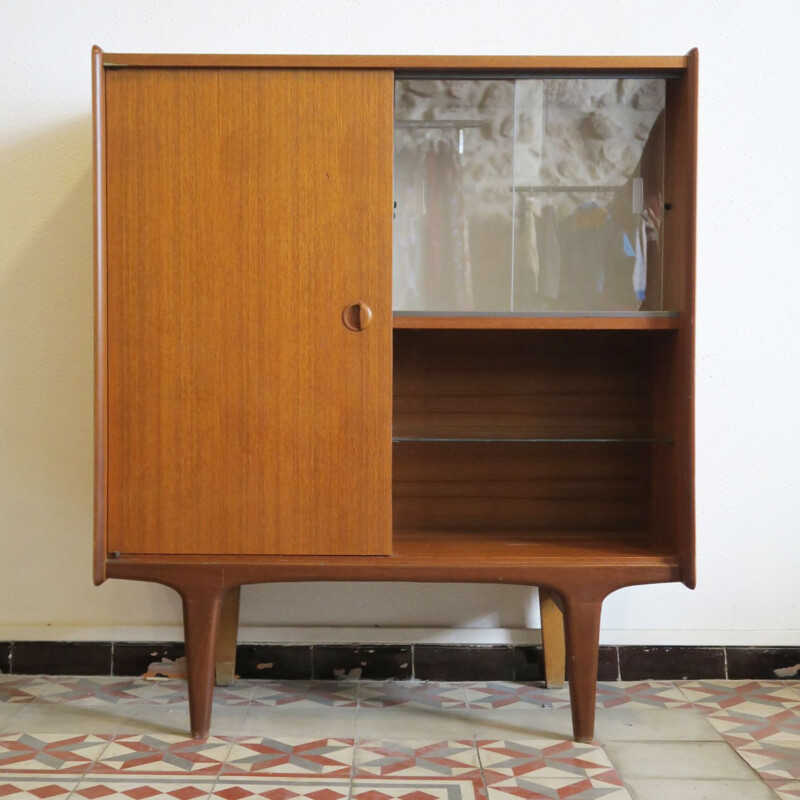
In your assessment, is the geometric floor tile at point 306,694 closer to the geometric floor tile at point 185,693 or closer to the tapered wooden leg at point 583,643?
the geometric floor tile at point 185,693

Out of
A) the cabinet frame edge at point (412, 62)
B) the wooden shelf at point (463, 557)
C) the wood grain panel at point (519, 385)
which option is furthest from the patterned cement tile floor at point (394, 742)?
the cabinet frame edge at point (412, 62)

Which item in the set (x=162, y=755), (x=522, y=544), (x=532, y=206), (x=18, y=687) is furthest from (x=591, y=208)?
(x=18, y=687)

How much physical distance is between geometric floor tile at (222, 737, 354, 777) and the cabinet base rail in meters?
0.14

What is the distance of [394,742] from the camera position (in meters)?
1.78

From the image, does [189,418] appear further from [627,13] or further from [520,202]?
[627,13]

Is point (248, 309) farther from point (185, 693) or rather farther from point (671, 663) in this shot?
point (671, 663)

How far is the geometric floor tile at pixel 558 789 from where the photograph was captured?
154cm

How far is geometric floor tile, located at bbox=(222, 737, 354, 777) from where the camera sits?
165 cm

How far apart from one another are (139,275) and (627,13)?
1.33 metres

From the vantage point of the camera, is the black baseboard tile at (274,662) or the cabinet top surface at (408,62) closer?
the cabinet top surface at (408,62)

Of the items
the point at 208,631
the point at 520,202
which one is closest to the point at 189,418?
the point at 208,631

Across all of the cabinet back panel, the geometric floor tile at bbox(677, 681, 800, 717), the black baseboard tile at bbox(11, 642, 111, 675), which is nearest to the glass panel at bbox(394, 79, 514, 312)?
the cabinet back panel

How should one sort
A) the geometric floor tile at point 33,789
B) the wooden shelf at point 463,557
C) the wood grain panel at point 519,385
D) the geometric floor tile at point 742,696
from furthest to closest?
the wood grain panel at point 519,385
the geometric floor tile at point 742,696
the wooden shelf at point 463,557
the geometric floor tile at point 33,789

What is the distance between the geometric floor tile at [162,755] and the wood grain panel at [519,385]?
81 centimetres
